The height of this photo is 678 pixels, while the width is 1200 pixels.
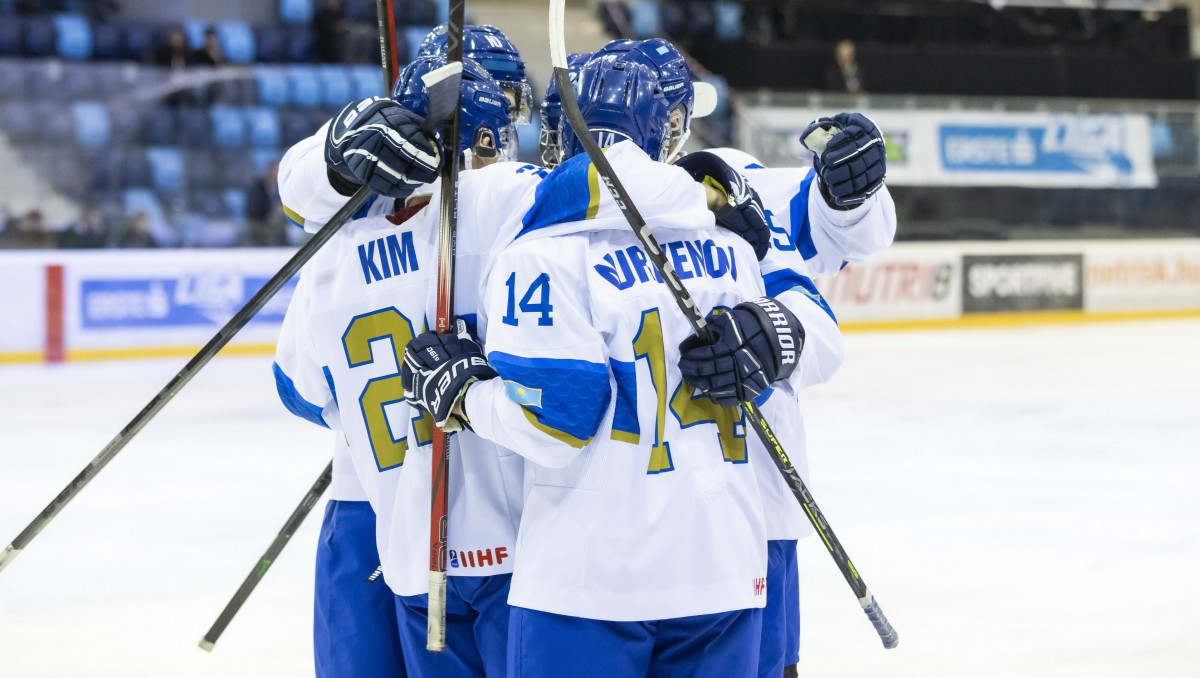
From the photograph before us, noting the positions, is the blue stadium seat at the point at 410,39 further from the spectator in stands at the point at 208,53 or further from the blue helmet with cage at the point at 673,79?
the blue helmet with cage at the point at 673,79

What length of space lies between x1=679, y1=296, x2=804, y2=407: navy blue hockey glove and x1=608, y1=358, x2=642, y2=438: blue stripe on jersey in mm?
60

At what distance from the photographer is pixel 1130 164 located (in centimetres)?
1170

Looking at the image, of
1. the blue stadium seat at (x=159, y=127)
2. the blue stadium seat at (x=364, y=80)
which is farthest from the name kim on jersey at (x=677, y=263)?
the blue stadium seat at (x=364, y=80)

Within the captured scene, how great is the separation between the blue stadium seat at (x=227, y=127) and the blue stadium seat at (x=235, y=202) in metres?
0.41

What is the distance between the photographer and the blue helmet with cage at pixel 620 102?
161 centimetres

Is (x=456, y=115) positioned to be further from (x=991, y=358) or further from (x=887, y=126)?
(x=887, y=126)

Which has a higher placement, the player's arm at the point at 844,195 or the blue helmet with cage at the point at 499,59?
the blue helmet with cage at the point at 499,59

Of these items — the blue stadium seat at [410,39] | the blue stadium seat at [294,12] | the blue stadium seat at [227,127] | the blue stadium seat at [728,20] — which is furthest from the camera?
the blue stadium seat at [728,20]

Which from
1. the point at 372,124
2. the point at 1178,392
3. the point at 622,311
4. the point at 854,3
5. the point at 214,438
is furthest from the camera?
the point at 854,3

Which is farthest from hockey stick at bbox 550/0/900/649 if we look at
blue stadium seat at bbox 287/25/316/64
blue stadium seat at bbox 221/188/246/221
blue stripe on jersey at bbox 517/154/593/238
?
blue stadium seat at bbox 287/25/316/64

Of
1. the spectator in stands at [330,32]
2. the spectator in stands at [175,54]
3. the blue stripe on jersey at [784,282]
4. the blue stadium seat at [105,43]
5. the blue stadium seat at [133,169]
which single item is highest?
the spectator in stands at [330,32]

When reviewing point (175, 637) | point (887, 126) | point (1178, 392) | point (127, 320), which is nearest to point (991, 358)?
point (1178, 392)

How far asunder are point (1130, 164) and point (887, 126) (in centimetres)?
238

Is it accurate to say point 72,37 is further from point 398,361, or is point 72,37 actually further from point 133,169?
point 398,361
